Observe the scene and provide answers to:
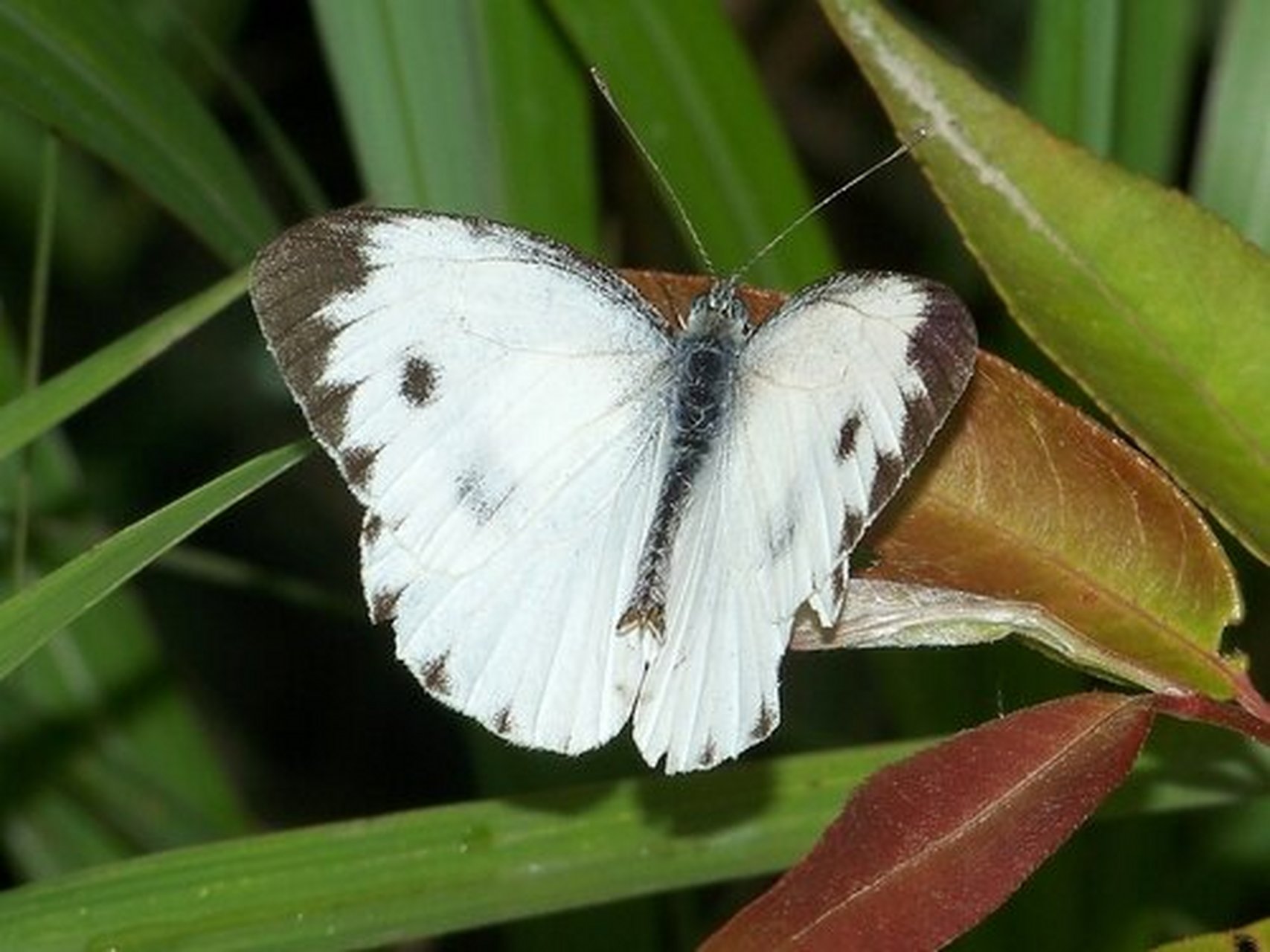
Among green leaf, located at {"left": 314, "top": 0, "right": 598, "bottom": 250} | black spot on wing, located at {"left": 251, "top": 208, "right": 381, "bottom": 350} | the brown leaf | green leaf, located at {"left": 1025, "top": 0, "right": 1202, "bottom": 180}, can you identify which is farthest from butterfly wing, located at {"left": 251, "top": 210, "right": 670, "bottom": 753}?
green leaf, located at {"left": 1025, "top": 0, "right": 1202, "bottom": 180}

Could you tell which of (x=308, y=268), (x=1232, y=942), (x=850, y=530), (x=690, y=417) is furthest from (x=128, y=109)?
(x=1232, y=942)

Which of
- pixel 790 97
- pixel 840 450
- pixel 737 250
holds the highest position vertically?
pixel 840 450

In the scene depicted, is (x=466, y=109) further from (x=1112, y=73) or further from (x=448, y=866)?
(x=448, y=866)

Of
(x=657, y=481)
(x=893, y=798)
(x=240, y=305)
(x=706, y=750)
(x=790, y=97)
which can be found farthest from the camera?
(x=790, y=97)

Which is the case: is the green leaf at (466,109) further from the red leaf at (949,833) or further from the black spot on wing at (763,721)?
the red leaf at (949,833)

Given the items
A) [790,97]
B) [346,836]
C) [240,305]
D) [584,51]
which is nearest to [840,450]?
[346,836]

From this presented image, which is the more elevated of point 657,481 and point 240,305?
point 657,481

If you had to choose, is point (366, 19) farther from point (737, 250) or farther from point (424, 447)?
point (424, 447)
